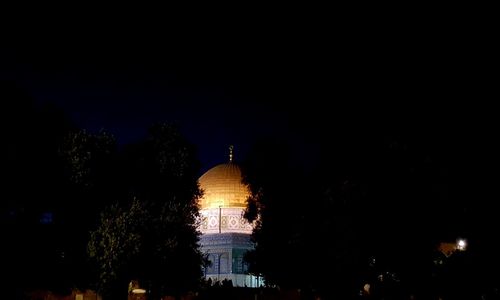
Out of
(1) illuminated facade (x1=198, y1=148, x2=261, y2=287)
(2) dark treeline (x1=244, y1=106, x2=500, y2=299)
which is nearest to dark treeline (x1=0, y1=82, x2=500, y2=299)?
(2) dark treeline (x1=244, y1=106, x2=500, y2=299)

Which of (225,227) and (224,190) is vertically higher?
(224,190)

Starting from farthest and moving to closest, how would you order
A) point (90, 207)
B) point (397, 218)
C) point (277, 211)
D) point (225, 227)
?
point (225, 227) → point (277, 211) → point (90, 207) → point (397, 218)

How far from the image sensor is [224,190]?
64.1 m

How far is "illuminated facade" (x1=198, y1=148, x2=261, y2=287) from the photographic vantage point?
202ft

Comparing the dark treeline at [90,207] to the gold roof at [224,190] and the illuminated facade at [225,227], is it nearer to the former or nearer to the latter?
the illuminated facade at [225,227]

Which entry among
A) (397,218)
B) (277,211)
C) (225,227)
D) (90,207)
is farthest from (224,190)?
(397,218)

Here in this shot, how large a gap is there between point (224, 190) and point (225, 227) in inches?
157

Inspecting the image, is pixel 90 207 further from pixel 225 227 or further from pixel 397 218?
pixel 225 227

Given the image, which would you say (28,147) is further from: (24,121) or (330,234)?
(330,234)

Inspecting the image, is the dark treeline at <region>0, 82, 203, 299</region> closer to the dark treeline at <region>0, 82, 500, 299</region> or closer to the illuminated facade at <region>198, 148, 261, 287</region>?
the dark treeline at <region>0, 82, 500, 299</region>

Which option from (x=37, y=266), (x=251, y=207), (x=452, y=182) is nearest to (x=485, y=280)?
(x=452, y=182)

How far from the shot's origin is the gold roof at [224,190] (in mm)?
63750

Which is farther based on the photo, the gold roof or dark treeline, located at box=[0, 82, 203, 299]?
the gold roof

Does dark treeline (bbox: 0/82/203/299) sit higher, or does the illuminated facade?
the illuminated facade
